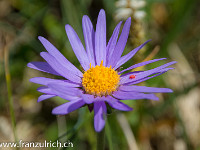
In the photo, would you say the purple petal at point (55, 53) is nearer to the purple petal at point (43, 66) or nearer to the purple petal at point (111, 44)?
the purple petal at point (43, 66)

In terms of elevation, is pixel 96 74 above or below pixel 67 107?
above

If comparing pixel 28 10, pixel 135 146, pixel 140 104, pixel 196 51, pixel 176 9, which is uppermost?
pixel 28 10

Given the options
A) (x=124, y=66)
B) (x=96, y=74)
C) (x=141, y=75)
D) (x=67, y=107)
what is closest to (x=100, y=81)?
(x=96, y=74)

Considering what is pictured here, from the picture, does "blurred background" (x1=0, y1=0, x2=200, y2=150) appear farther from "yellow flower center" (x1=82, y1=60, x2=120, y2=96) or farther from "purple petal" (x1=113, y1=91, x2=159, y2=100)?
"purple petal" (x1=113, y1=91, x2=159, y2=100)

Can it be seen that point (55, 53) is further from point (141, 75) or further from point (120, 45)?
point (141, 75)

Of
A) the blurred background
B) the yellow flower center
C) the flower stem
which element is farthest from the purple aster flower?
the blurred background

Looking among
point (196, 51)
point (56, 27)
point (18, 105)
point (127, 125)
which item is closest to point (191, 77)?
point (196, 51)

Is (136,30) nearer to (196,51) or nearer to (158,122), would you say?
(158,122)
